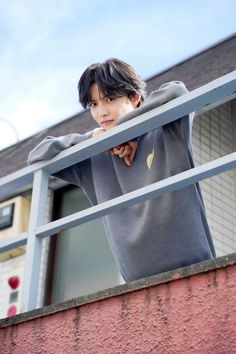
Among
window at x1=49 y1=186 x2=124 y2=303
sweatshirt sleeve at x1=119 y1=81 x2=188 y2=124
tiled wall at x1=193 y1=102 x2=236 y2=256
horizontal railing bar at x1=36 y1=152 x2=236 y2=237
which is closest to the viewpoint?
horizontal railing bar at x1=36 y1=152 x2=236 y2=237

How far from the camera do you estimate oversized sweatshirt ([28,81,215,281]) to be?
104 inches

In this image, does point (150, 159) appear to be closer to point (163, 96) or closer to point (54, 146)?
point (163, 96)

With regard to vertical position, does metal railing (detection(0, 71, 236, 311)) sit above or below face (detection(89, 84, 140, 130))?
below

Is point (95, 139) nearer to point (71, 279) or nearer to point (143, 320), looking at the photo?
point (143, 320)

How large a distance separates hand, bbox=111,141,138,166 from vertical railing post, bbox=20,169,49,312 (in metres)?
0.35

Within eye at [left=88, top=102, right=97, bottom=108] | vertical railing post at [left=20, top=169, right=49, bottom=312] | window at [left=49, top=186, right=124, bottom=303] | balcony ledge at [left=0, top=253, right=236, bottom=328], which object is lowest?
balcony ledge at [left=0, top=253, right=236, bottom=328]

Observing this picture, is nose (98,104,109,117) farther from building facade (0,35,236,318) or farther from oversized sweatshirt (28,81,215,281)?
building facade (0,35,236,318)

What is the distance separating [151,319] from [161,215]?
1.86ft

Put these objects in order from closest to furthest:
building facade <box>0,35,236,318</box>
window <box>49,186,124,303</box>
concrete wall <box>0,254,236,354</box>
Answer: concrete wall <box>0,254,236,354</box> → building facade <box>0,35,236,318</box> → window <box>49,186,124,303</box>

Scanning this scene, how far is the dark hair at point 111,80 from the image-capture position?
2979 millimetres

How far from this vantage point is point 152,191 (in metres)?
2.47

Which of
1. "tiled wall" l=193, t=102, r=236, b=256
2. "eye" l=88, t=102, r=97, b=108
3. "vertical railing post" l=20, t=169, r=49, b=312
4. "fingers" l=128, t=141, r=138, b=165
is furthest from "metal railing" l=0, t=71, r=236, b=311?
"tiled wall" l=193, t=102, r=236, b=256

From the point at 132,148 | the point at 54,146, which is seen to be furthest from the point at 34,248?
the point at 132,148

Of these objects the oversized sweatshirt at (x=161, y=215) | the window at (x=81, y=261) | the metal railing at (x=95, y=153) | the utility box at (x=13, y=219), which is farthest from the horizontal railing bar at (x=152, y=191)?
the utility box at (x=13, y=219)
